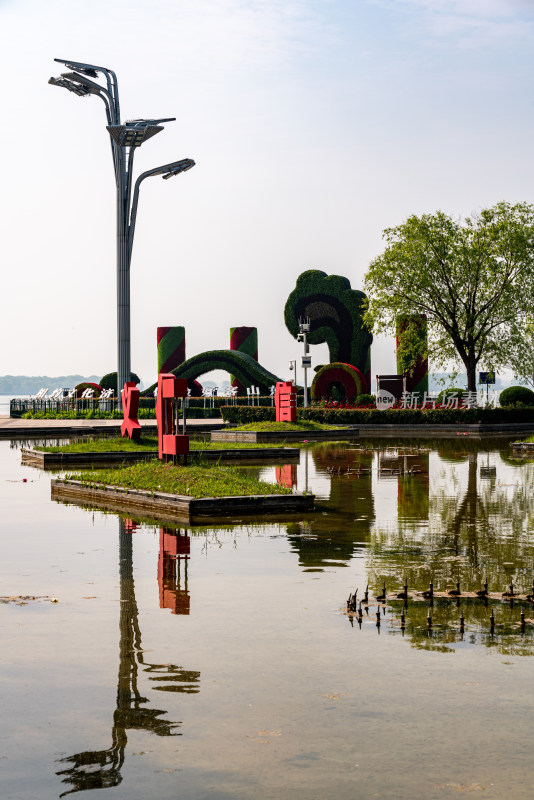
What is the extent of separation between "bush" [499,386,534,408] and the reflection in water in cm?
4612

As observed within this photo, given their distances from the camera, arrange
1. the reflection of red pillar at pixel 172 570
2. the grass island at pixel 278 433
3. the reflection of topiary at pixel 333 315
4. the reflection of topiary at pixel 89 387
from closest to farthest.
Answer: the reflection of red pillar at pixel 172 570 → the grass island at pixel 278 433 → the reflection of topiary at pixel 333 315 → the reflection of topiary at pixel 89 387

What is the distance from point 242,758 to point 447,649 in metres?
2.72

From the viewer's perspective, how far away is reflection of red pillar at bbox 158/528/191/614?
386 inches

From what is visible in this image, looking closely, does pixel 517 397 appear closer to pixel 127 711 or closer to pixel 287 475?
pixel 287 475

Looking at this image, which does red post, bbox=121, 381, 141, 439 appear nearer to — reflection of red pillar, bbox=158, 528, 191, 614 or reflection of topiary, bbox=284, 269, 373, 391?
reflection of red pillar, bbox=158, 528, 191, 614

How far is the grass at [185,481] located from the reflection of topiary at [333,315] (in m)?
37.4

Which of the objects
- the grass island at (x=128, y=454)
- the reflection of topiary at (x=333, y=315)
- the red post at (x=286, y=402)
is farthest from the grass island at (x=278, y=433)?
the reflection of topiary at (x=333, y=315)

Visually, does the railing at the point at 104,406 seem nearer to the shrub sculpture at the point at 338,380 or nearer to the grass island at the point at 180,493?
the shrub sculpture at the point at 338,380

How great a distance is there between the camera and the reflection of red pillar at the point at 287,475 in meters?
21.7

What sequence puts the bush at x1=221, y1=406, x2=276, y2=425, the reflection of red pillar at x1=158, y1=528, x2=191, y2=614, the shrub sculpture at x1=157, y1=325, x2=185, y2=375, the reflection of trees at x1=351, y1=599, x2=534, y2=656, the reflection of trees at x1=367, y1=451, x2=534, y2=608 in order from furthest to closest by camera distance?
the shrub sculpture at x1=157, y1=325, x2=185, y2=375 → the bush at x1=221, y1=406, x2=276, y2=425 → the reflection of trees at x1=367, y1=451, x2=534, y2=608 → the reflection of red pillar at x1=158, y1=528, x2=191, y2=614 → the reflection of trees at x1=351, y1=599, x2=534, y2=656

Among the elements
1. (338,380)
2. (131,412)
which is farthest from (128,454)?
(338,380)

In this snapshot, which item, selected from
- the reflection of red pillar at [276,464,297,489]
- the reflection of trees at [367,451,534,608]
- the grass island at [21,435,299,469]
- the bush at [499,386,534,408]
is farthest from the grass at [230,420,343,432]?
the reflection of trees at [367,451,534,608]

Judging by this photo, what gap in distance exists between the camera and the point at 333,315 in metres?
57.9

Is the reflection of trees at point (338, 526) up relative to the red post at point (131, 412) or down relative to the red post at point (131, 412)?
down
